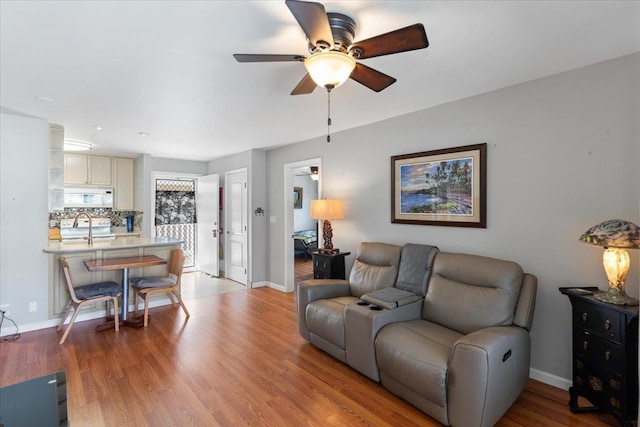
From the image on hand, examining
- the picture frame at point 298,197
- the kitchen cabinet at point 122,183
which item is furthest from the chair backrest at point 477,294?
the picture frame at point 298,197

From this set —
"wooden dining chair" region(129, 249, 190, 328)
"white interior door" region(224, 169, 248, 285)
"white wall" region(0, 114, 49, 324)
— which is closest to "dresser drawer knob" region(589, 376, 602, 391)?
"wooden dining chair" region(129, 249, 190, 328)

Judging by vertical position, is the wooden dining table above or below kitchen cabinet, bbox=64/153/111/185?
below

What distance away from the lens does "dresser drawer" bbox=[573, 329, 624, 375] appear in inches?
72.7

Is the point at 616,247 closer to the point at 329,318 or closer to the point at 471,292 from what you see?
the point at 471,292

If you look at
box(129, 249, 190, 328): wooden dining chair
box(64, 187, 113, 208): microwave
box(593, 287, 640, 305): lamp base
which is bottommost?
A: box(129, 249, 190, 328): wooden dining chair

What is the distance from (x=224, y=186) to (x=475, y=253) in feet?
15.5

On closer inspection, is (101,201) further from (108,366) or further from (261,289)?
(108,366)

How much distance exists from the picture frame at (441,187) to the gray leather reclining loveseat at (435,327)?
38cm

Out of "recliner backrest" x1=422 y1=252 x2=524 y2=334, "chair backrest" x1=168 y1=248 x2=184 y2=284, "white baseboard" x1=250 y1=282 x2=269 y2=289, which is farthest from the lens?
"white baseboard" x1=250 y1=282 x2=269 y2=289

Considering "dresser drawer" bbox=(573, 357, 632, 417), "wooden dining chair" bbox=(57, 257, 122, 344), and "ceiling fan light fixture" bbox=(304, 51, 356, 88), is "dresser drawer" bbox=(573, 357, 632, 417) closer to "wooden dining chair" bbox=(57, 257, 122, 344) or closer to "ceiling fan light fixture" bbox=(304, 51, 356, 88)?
"ceiling fan light fixture" bbox=(304, 51, 356, 88)

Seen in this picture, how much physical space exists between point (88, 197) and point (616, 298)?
7210mm

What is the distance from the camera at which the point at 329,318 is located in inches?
Result: 110

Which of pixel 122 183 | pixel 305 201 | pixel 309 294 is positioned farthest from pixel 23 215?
pixel 305 201

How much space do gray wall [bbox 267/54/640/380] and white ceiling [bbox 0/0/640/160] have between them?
18cm
